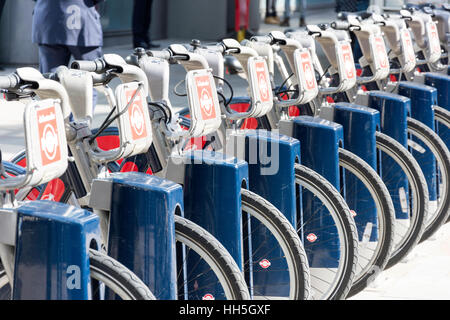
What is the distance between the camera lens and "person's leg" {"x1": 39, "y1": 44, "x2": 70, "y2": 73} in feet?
16.6

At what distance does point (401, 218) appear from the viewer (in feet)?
14.8

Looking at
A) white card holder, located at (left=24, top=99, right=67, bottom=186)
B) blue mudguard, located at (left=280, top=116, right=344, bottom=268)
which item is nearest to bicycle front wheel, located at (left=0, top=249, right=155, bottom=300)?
white card holder, located at (left=24, top=99, right=67, bottom=186)

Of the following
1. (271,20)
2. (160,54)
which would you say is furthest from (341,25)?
(271,20)

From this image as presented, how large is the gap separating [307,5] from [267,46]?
17864 millimetres

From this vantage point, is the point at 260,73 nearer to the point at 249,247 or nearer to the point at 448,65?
the point at 249,247

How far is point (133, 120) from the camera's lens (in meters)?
2.91

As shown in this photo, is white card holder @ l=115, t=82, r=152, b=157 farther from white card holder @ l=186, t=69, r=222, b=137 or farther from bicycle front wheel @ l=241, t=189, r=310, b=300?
bicycle front wheel @ l=241, t=189, r=310, b=300

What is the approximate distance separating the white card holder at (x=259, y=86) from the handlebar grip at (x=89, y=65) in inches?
30.0

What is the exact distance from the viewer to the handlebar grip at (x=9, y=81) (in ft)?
8.85

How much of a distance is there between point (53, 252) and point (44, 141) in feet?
0.96

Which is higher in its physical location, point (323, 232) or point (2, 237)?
point (2, 237)

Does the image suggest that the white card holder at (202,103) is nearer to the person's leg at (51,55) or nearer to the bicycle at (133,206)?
the bicycle at (133,206)

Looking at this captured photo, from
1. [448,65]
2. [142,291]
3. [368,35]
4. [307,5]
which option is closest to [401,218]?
[368,35]

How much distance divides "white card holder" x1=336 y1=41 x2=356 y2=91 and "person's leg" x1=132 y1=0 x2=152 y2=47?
8.06m
